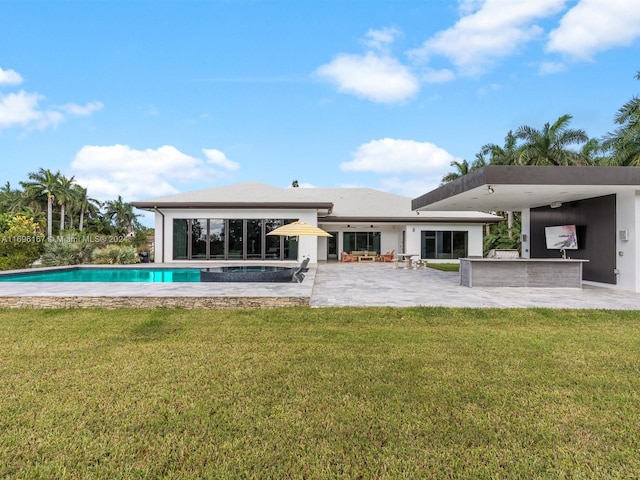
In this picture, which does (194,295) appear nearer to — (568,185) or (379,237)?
(568,185)

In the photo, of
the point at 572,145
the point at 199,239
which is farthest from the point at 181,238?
the point at 572,145

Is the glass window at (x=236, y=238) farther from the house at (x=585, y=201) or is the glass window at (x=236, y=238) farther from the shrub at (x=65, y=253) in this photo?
the house at (x=585, y=201)

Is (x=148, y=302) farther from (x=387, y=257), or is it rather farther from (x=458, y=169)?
(x=458, y=169)

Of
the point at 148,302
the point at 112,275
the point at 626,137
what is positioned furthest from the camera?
the point at 626,137

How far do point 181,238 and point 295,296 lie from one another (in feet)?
45.6

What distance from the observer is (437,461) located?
8.59ft

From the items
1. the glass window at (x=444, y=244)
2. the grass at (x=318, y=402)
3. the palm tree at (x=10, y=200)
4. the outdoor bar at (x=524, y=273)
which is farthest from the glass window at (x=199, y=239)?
the palm tree at (x=10, y=200)

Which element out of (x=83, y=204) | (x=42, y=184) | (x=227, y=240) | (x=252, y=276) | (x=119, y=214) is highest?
(x=42, y=184)

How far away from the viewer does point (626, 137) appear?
874 inches

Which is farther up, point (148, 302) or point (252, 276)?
point (252, 276)

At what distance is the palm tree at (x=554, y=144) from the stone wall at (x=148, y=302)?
25.0 m

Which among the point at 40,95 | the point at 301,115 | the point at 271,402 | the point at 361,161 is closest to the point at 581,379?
the point at 271,402

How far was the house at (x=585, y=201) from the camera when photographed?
9.59 meters

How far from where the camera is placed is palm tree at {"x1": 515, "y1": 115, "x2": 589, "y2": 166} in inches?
1025
